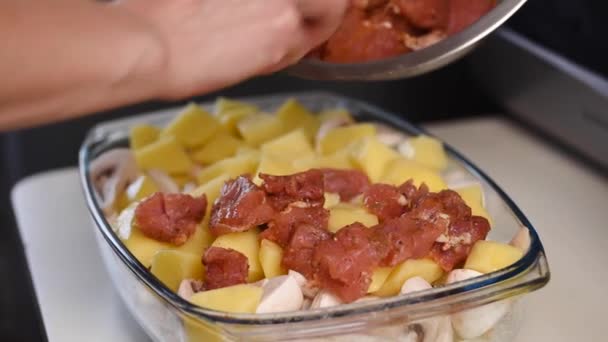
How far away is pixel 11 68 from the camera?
66cm

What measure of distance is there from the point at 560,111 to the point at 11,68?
3.05ft

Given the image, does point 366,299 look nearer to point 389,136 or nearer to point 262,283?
point 262,283

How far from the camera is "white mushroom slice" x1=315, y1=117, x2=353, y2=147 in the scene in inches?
49.4

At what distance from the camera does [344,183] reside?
108 cm

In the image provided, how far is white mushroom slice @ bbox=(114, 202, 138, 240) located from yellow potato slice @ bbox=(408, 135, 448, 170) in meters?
0.42

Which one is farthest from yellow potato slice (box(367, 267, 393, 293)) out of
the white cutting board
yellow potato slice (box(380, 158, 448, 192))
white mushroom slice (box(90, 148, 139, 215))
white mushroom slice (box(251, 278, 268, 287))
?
white mushroom slice (box(90, 148, 139, 215))

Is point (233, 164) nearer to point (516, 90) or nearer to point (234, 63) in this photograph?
point (234, 63)

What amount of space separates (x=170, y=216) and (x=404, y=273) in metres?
0.29

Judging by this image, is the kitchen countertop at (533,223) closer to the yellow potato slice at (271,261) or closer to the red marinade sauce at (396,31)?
the yellow potato slice at (271,261)

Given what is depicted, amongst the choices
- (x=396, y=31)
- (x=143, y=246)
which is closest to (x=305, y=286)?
(x=143, y=246)

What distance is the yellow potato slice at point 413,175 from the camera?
108 cm

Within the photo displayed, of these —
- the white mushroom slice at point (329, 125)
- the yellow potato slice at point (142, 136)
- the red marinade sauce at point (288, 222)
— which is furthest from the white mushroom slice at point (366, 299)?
the yellow potato slice at point (142, 136)

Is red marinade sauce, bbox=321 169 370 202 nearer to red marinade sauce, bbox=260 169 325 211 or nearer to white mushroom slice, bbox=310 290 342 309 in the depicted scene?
red marinade sauce, bbox=260 169 325 211

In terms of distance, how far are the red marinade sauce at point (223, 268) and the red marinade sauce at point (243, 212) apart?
0.04 metres
